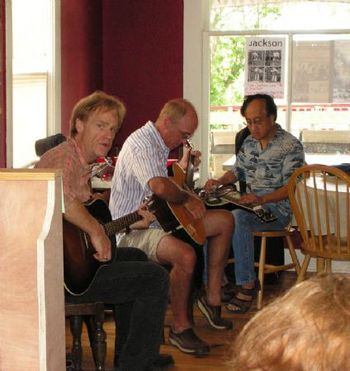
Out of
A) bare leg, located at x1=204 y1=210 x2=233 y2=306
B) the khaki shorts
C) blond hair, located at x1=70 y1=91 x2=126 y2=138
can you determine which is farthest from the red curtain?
bare leg, located at x1=204 y1=210 x2=233 y2=306

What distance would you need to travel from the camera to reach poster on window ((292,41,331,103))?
19.0 feet

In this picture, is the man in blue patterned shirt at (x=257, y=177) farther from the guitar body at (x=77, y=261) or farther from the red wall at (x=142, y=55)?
the guitar body at (x=77, y=261)

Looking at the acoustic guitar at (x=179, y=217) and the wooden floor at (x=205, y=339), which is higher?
the acoustic guitar at (x=179, y=217)

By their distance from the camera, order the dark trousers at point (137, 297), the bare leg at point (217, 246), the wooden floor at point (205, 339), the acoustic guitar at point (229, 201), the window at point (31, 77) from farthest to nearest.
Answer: the acoustic guitar at point (229, 201), the window at point (31, 77), the bare leg at point (217, 246), the wooden floor at point (205, 339), the dark trousers at point (137, 297)

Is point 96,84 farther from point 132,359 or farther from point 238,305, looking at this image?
point 132,359

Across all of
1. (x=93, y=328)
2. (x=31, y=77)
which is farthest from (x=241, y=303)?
(x=31, y=77)

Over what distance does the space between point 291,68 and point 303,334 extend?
16.9 feet

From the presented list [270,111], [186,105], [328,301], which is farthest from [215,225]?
[328,301]

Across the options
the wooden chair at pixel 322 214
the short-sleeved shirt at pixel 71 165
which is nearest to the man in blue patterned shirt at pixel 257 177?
the wooden chair at pixel 322 214

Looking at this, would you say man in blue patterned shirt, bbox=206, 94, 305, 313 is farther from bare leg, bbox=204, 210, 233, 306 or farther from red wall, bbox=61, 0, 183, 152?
red wall, bbox=61, 0, 183, 152

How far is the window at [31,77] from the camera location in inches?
178

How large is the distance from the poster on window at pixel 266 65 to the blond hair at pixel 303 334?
5065mm

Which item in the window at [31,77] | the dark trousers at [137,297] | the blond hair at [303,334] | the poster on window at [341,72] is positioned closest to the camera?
the blond hair at [303,334]

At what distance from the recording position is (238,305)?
4.76 meters
